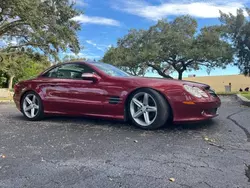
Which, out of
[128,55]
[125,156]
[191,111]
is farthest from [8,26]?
[125,156]

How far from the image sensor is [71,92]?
15.5ft

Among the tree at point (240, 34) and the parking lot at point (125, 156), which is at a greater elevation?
the tree at point (240, 34)

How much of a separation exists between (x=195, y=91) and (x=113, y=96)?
1.34 meters

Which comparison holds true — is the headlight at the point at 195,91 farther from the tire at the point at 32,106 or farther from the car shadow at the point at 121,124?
the tire at the point at 32,106

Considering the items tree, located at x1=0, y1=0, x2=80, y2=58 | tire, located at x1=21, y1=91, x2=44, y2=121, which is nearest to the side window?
tire, located at x1=21, y1=91, x2=44, y2=121

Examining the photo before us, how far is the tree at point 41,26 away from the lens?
14.5 meters

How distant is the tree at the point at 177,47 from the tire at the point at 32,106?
16951mm

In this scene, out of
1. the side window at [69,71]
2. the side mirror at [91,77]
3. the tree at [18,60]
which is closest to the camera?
the side mirror at [91,77]

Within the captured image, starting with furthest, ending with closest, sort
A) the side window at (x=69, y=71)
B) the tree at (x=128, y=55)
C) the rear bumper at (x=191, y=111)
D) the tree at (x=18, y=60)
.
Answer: the tree at (x=128, y=55), the tree at (x=18, y=60), the side window at (x=69, y=71), the rear bumper at (x=191, y=111)

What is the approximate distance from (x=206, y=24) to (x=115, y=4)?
12444 mm

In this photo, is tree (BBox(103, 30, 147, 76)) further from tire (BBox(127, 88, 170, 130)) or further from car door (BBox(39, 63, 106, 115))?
tire (BBox(127, 88, 170, 130))

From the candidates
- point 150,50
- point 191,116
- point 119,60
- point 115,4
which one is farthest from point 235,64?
point 191,116

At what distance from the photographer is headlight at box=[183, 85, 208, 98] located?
393 cm

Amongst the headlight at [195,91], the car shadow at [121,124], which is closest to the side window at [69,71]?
the car shadow at [121,124]
